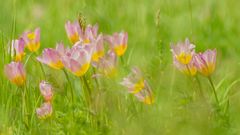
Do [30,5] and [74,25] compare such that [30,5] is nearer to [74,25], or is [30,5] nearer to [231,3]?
[231,3]

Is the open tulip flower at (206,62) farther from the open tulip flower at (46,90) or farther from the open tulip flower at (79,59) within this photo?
the open tulip flower at (46,90)

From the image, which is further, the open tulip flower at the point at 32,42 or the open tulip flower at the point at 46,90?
the open tulip flower at the point at 32,42

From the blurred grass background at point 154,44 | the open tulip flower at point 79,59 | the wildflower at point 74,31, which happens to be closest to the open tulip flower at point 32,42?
the blurred grass background at point 154,44

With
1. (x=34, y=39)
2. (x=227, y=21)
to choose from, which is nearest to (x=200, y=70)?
(x=34, y=39)

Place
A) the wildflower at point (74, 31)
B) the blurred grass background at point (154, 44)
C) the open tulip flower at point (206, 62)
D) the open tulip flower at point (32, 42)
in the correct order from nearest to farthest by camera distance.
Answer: the blurred grass background at point (154, 44) → the open tulip flower at point (206, 62) → the wildflower at point (74, 31) → the open tulip flower at point (32, 42)

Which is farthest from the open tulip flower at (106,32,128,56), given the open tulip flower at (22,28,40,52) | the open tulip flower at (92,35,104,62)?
the open tulip flower at (22,28,40,52)

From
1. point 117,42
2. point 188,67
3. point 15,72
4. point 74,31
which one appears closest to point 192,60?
Answer: point 188,67

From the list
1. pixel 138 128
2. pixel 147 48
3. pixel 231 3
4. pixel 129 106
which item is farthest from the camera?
pixel 231 3
